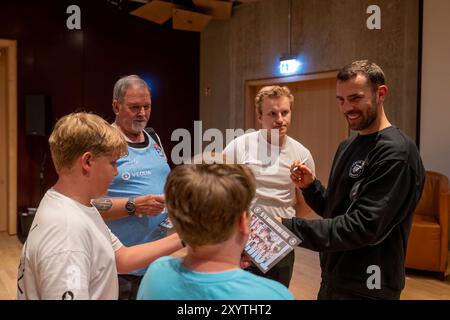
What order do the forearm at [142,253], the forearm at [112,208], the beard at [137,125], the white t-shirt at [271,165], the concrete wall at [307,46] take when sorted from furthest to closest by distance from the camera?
1. the concrete wall at [307,46]
2. the white t-shirt at [271,165]
3. the beard at [137,125]
4. the forearm at [112,208]
5. the forearm at [142,253]

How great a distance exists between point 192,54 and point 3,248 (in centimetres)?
393

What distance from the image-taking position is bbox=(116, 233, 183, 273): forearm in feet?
4.28

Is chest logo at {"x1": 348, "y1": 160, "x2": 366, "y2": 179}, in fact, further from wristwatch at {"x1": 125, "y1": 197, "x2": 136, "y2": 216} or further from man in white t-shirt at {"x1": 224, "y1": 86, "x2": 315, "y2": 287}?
wristwatch at {"x1": 125, "y1": 197, "x2": 136, "y2": 216}

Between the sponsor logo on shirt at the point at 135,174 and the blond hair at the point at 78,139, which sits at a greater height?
the blond hair at the point at 78,139

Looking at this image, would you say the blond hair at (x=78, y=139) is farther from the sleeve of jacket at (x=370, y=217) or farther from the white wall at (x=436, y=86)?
the white wall at (x=436, y=86)

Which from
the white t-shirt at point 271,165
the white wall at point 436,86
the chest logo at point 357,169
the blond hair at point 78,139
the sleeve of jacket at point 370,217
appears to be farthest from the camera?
the white wall at point 436,86

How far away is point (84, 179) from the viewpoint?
1110mm

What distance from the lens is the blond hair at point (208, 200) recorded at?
2.84 feet

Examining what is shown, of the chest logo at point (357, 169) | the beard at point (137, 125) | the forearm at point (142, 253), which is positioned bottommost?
the forearm at point (142, 253)

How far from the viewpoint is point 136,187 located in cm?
185

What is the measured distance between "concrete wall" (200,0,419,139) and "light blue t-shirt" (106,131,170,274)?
132 inches

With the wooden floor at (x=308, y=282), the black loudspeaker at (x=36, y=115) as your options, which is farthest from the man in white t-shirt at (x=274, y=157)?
the black loudspeaker at (x=36, y=115)
